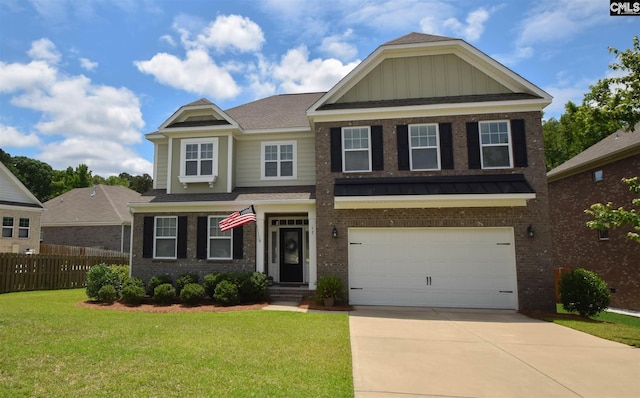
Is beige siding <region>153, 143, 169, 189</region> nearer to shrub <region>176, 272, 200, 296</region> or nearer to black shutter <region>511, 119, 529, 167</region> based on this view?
shrub <region>176, 272, 200, 296</region>

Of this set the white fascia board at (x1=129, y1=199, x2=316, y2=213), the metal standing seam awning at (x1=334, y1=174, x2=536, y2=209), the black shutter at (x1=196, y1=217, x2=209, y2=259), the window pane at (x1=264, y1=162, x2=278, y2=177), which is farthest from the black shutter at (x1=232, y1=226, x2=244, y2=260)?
the metal standing seam awning at (x1=334, y1=174, x2=536, y2=209)

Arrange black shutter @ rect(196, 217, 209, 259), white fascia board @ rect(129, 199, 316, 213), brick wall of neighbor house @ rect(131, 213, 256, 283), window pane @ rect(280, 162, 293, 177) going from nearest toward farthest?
1. white fascia board @ rect(129, 199, 316, 213)
2. brick wall of neighbor house @ rect(131, 213, 256, 283)
3. black shutter @ rect(196, 217, 209, 259)
4. window pane @ rect(280, 162, 293, 177)

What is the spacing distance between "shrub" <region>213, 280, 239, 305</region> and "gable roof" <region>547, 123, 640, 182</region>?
48.6 ft

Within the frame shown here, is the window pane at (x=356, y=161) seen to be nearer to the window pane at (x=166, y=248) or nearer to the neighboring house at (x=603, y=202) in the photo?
the window pane at (x=166, y=248)

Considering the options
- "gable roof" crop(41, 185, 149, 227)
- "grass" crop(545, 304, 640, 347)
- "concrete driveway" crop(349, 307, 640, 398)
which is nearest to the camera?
"concrete driveway" crop(349, 307, 640, 398)

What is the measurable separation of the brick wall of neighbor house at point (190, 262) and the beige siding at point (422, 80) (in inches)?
254

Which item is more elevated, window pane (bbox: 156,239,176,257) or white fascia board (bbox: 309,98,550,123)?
white fascia board (bbox: 309,98,550,123)

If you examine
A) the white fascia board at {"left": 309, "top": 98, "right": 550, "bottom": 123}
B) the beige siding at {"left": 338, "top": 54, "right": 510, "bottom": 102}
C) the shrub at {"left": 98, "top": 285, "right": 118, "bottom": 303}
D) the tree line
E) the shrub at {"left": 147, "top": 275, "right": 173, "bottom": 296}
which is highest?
the tree line

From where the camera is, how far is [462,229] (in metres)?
12.2

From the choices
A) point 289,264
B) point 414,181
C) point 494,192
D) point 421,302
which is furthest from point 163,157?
point 494,192

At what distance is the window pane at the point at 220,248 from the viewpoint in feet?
45.6

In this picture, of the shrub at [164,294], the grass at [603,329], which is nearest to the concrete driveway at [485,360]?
the grass at [603,329]

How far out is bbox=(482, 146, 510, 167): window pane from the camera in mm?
12461

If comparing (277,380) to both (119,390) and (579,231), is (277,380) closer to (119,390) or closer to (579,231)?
(119,390)
